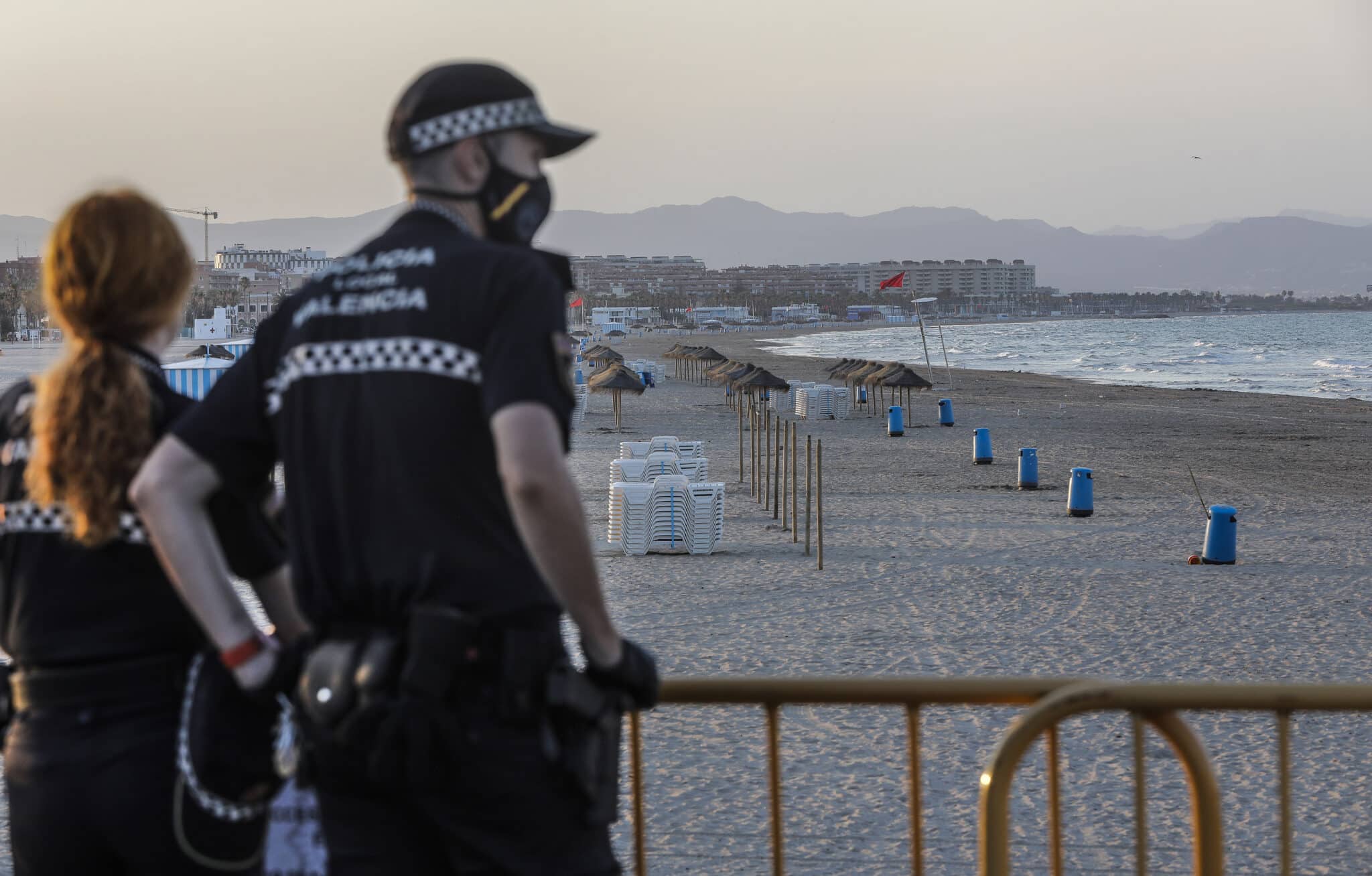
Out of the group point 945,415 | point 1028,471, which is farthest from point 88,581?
point 945,415

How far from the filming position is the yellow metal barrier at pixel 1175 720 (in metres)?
2.58

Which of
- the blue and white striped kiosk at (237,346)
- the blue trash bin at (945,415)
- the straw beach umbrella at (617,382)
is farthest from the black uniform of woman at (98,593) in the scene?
the blue trash bin at (945,415)

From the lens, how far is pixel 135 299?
2.11m

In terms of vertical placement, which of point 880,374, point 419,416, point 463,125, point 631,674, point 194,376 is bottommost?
point 880,374

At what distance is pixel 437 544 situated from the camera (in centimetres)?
191

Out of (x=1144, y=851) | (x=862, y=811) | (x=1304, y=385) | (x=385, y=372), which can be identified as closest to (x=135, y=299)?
(x=385, y=372)

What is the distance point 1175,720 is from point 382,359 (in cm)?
164

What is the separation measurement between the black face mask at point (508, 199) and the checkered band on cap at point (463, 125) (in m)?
0.04

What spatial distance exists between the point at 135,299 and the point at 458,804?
35.6 inches

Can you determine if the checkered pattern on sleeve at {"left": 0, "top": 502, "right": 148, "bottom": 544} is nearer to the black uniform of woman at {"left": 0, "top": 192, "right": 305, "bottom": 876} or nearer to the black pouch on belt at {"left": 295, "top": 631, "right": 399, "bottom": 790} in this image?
the black uniform of woman at {"left": 0, "top": 192, "right": 305, "bottom": 876}

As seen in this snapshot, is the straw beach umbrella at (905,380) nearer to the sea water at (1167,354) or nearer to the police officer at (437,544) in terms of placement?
the sea water at (1167,354)

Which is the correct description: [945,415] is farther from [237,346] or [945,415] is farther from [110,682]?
[110,682]

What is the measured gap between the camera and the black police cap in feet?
6.72

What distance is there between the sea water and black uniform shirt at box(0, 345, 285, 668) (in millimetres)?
50529
